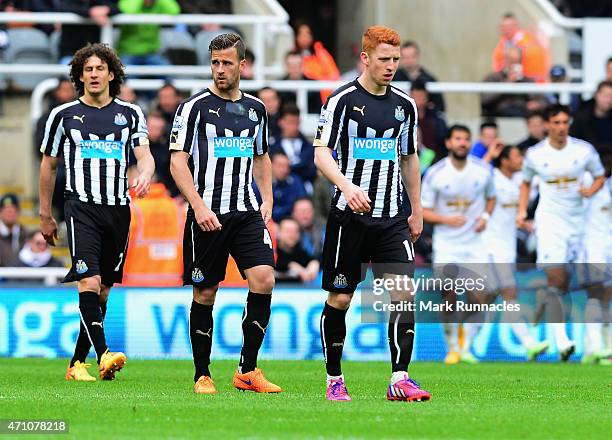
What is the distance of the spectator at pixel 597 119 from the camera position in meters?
17.4

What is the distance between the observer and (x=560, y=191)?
50.5 feet

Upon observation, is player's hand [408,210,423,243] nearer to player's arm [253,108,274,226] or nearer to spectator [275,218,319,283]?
player's arm [253,108,274,226]

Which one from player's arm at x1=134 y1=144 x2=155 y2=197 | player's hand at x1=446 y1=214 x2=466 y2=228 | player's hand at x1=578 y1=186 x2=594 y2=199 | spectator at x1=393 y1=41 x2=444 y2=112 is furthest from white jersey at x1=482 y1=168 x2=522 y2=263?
player's arm at x1=134 y1=144 x2=155 y2=197

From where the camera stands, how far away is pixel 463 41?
2305 centimetres

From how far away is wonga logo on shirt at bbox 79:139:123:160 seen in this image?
1162cm

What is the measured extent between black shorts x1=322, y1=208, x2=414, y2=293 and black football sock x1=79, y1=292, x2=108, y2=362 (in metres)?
2.32

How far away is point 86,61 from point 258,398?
3327 mm

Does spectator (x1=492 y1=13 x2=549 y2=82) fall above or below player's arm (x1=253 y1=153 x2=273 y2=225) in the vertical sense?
above

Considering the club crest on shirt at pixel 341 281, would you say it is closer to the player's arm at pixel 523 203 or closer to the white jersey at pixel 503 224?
the player's arm at pixel 523 203

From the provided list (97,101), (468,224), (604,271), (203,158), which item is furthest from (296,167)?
(203,158)

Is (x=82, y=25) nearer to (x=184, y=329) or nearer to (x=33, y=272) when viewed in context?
(x=33, y=272)

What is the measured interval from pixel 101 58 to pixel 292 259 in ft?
17.6

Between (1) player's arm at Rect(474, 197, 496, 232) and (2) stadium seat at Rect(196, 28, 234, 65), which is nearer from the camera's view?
(1) player's arm at Rect(474, 197, 496, 232)

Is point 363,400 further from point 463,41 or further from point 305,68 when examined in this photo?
point 463,41
